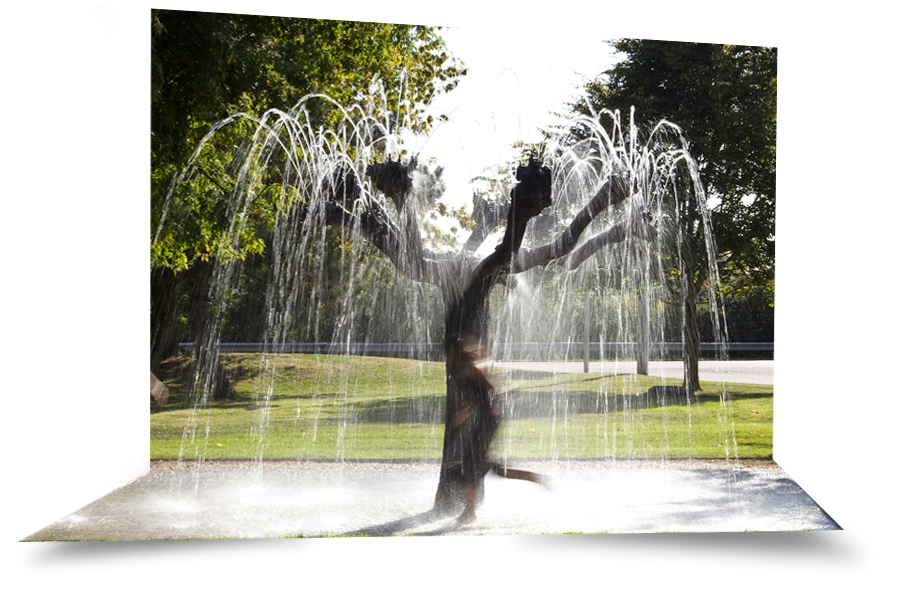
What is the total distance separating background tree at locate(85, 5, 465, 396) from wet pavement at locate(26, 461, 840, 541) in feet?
12.6

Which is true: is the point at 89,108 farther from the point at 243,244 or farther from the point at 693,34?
the point at 693,34

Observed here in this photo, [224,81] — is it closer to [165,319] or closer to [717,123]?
[165,319]

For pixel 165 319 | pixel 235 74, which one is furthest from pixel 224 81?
pixel 165 319

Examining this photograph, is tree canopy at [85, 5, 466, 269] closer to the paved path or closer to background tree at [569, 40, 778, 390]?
background tree at [569, 40, 778, 390]

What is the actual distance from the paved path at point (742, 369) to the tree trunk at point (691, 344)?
114 cm

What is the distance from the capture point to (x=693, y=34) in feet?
28.3

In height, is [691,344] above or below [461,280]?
below

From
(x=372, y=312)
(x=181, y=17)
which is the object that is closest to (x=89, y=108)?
(x=181, y=17)

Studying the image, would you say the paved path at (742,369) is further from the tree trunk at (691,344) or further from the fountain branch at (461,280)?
the fountain branch at (461,280)

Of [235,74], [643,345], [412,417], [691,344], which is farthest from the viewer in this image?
[643,345]

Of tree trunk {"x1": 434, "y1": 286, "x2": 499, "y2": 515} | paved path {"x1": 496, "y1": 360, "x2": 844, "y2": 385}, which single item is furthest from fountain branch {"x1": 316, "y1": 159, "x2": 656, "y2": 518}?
paved path {"x1": 496, "y1": 360, "x2": 844, "y2": 385}

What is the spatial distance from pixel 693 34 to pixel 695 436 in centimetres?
609

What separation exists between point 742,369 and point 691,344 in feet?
4.39

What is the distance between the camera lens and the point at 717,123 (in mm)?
12867
